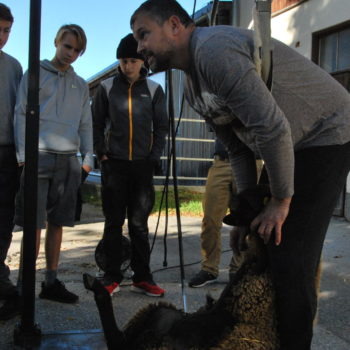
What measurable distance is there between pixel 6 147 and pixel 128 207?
1139 mm

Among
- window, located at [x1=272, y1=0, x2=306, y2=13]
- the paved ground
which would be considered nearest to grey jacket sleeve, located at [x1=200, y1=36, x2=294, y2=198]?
the paved ground

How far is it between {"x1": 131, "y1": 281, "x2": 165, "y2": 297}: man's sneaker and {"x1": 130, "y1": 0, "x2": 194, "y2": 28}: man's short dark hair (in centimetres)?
244

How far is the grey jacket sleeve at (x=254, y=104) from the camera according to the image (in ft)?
5.55

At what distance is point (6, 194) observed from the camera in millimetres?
3350

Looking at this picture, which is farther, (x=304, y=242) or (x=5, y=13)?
(x=5, y=13)

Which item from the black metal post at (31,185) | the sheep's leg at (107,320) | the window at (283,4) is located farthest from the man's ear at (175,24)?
the window at (283,4)

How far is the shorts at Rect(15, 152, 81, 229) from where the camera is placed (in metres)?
3.35

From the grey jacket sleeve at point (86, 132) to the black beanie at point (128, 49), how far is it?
1.50 ft

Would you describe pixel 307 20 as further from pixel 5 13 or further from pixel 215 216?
pixel 5 13

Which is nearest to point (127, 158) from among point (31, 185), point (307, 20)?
point (31, 185)

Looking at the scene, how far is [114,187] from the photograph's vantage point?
150 inches

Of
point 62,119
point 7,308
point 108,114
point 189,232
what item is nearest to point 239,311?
point 7,308

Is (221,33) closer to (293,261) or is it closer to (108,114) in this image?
(293,261)

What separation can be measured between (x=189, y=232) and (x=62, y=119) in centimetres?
395
